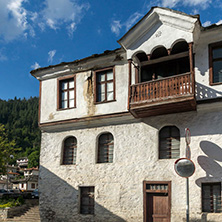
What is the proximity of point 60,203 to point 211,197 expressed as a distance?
26.7 feet

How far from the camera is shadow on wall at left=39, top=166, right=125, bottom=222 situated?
16.5 meters

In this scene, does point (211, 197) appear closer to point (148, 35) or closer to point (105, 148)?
point (105, 148)

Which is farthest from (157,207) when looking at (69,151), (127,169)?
(69,151)

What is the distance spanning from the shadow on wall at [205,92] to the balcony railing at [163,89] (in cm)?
59

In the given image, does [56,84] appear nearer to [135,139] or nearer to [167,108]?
[135,139]

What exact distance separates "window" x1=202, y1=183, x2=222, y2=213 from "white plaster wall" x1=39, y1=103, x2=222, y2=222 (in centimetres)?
27

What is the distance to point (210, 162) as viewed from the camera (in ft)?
46.1

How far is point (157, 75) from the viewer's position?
1648 cm

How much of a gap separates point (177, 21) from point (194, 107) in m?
4.02

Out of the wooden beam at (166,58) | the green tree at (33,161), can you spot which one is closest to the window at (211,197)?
the wooden beam at (166,58)

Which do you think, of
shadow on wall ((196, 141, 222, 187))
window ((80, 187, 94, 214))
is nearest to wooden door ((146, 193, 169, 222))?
shadow on wall ((196, 141, 222, 187))

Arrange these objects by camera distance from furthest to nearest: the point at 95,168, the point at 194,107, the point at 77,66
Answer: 1. the point at 77,66
2. the point at 95,168
3. the point at 194,107

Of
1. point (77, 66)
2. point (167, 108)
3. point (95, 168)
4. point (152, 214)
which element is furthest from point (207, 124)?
point (77, 66)

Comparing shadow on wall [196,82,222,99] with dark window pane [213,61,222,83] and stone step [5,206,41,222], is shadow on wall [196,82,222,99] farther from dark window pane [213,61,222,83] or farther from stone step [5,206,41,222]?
stone step [5,206,41,222]
